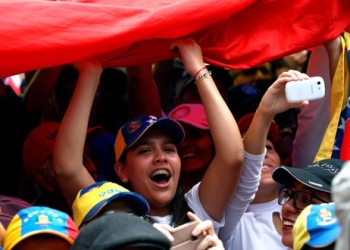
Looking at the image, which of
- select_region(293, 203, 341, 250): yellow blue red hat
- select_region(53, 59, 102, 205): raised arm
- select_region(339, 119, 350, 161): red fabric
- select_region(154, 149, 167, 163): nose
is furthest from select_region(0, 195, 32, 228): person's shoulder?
select_region(339, 119, 350, 161): red fabric

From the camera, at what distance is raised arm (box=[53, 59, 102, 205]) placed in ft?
13.7

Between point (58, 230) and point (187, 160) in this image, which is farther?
point (187, 160)

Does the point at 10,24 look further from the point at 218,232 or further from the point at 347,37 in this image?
the point at 347,37

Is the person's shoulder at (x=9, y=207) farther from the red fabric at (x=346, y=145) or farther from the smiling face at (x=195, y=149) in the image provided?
the red fabric at (x=346, y=145)

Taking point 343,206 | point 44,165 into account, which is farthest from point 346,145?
point 343,206

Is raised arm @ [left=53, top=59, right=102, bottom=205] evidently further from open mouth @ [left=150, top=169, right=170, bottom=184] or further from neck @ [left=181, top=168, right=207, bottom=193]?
neck @ [left=181, top=168, right=207, bottom=193]

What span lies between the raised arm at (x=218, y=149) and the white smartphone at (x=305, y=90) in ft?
1.01

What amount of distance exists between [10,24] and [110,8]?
0.41m

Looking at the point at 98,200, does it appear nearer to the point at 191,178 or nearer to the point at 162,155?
the point at 162,155

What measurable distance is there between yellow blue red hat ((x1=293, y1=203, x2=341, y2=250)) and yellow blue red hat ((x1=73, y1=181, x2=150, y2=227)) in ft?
2.52

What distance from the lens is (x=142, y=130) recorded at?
438 cm

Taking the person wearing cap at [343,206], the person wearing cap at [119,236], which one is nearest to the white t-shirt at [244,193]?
the person wearing cap at [119,236]

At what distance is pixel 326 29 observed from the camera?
4.43 m

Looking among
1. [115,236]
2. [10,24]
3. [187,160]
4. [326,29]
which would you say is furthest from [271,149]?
[115,236]
